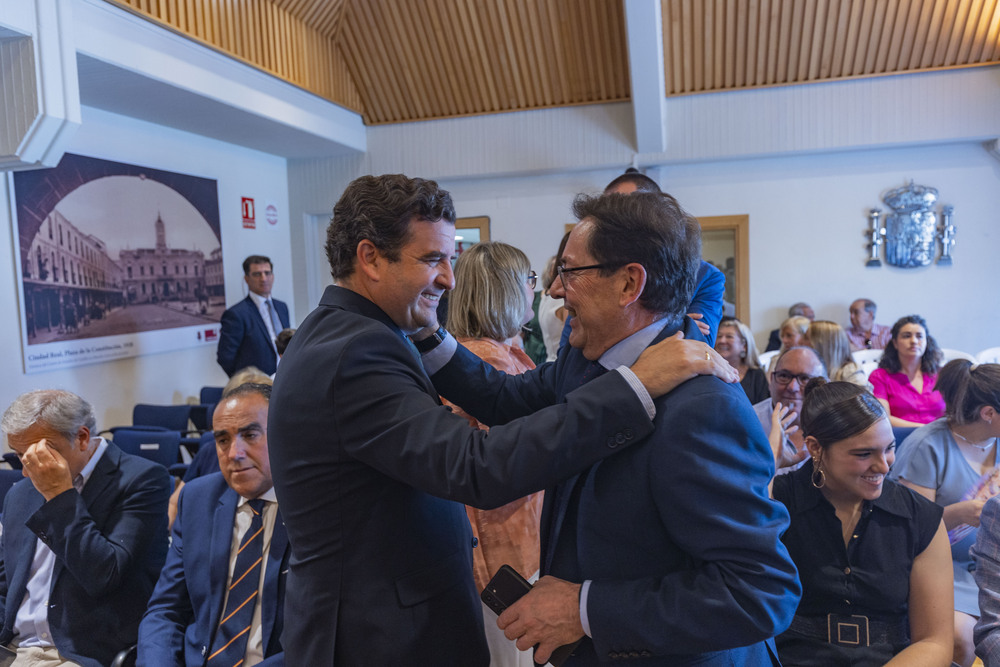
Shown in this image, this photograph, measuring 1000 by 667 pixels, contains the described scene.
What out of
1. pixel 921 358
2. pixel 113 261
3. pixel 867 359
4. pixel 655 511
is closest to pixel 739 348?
pixel 921 358

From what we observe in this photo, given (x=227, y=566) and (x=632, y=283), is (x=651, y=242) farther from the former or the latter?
(x=227, y=566)

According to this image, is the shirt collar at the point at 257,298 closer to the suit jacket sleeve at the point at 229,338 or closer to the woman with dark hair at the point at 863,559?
the suit jacket sleeve at the point at 229,338

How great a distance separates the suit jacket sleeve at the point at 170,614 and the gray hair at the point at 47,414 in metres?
0.53

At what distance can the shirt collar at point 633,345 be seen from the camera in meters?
1.36

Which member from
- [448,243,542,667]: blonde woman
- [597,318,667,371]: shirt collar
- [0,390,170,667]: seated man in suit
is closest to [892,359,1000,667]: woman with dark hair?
[448,243,542,667]: blonde woman

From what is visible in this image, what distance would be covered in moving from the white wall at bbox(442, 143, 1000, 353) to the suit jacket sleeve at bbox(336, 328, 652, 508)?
23.5ft

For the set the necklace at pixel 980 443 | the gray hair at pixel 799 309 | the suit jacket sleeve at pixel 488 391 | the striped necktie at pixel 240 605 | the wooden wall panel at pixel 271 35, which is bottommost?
the striped necktie at pixel 240 605

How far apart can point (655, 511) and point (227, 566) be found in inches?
54.7

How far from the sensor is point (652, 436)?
1.23 metres

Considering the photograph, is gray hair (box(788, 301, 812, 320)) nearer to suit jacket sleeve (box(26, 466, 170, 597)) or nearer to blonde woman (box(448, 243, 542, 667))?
blonde woman (box(448, 243, 542, 667))

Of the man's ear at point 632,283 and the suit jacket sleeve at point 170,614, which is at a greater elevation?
the man's ear at point 632,283

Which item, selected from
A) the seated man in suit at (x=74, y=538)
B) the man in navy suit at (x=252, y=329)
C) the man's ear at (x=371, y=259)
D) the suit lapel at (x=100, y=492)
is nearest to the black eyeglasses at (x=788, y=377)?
the man's ear at (x=371, y=259)

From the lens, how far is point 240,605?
80.1 inches

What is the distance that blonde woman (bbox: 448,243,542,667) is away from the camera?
2.25 meters
